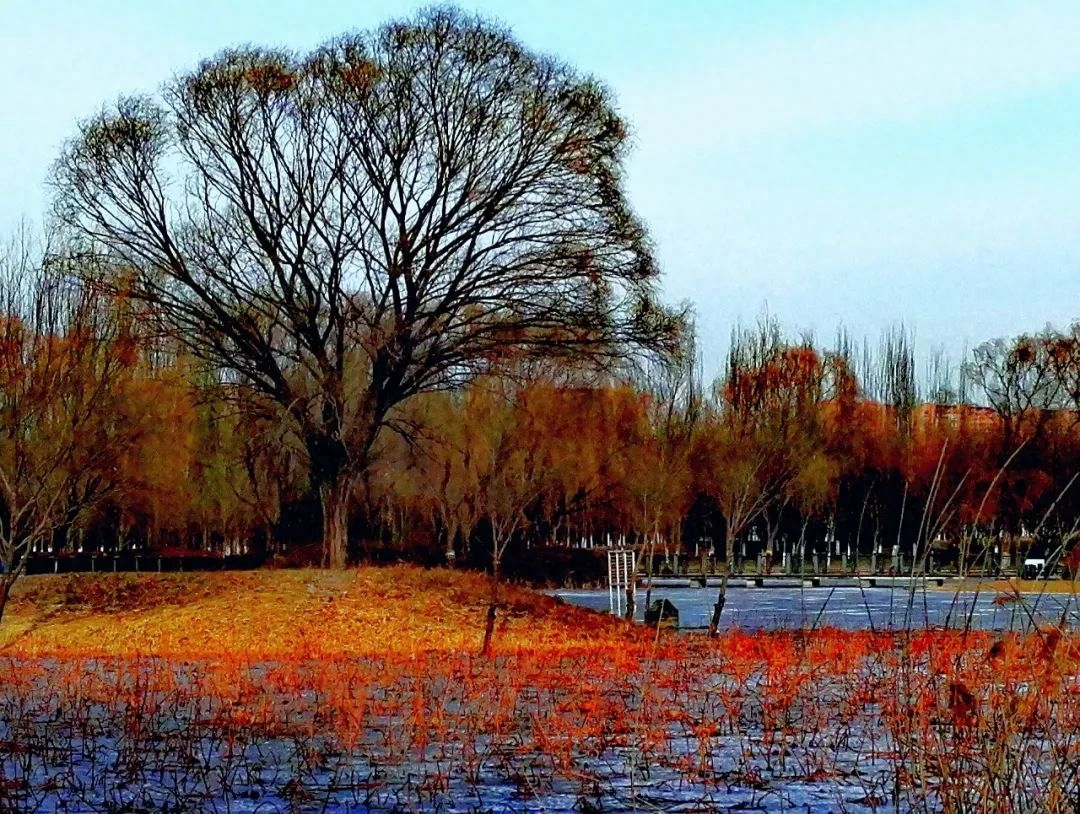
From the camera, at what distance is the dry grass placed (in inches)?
928

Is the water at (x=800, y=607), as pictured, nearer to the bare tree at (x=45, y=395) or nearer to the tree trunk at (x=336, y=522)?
the tree trunk at (x=336, y=522)

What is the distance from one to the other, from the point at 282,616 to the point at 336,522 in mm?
5670

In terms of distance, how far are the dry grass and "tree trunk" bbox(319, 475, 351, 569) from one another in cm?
202

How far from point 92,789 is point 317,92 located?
2322 centimetres

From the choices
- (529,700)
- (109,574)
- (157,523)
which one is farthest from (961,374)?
(529,700)

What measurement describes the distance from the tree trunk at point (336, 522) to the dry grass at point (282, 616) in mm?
2022

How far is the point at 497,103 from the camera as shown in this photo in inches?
1201

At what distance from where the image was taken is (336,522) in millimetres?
30797

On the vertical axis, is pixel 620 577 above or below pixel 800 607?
above

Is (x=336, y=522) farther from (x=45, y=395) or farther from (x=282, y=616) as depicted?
(x=45, y=395)

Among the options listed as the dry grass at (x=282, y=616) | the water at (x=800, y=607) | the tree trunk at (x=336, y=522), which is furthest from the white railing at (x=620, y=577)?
the tree trunk at (x=336, y=522)

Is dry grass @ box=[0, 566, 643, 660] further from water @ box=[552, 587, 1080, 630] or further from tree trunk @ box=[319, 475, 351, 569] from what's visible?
water @ box=[552, 587, 1080, 630]

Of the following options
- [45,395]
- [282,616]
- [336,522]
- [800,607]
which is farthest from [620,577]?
[45,395]

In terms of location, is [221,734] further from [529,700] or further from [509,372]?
[509,372]
